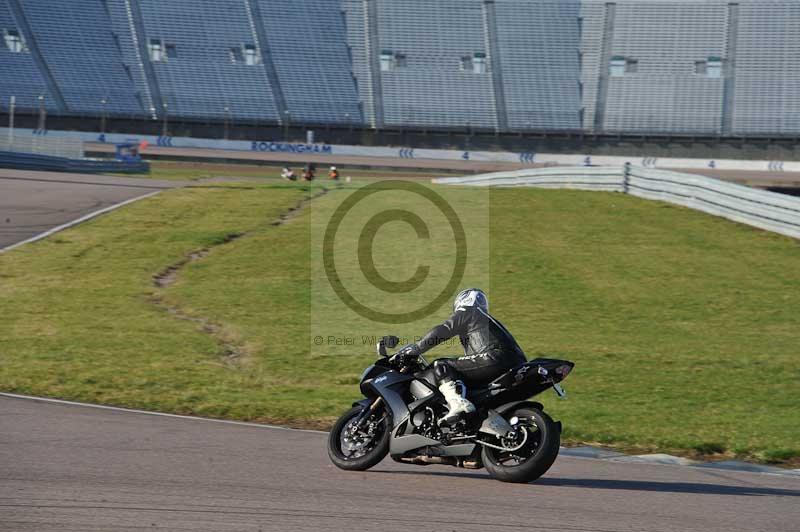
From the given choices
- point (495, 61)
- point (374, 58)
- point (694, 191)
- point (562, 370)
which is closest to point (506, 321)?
point (562, 370)

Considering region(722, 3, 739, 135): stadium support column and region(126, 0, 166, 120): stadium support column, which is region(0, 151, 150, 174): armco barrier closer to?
region(126, 0, 166, 120): stadium support column

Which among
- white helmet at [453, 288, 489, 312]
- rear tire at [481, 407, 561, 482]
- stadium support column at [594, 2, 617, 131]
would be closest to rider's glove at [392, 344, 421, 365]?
white helmet at [453, 288, 489, 312]

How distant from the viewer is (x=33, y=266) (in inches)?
734

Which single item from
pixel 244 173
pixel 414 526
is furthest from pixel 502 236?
pixel 244 173

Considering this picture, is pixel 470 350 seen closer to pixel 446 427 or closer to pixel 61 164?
pixel 446 427

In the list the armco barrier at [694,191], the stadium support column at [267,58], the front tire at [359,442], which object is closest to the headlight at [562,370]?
the front tire at [359,442]

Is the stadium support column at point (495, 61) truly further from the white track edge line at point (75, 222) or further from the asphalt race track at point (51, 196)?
the white track edge line at point (75, 222)


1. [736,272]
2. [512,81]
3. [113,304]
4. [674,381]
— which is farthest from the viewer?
[512,81]

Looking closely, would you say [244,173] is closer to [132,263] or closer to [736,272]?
[132,263]

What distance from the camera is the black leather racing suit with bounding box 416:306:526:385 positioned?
7.61 meters

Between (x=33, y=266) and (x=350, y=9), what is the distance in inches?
2198

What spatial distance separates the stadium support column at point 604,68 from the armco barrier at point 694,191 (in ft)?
109

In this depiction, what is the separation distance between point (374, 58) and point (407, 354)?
6346 cm

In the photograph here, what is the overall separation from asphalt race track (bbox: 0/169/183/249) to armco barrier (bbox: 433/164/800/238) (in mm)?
13867
